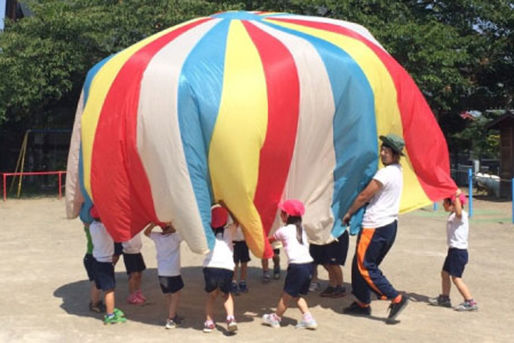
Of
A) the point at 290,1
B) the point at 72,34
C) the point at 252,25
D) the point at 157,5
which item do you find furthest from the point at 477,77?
the point at 252,25

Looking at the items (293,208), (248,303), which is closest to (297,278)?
(293,208)

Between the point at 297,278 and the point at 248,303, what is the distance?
4.78 feet

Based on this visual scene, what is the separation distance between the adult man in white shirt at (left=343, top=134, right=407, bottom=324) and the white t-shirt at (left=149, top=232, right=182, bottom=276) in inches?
68.7

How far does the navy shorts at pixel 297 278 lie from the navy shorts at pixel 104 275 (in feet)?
5.97

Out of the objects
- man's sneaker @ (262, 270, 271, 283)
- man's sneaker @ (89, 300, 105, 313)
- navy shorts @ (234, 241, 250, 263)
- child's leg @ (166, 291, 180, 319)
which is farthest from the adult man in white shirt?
man's sneaker @ (89, 300, 105, 313)

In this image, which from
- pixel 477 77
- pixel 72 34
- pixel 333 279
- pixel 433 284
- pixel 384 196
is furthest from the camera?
pixel 477 77

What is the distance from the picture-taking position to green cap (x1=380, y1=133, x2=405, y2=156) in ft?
21.3

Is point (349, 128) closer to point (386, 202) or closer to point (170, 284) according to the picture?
point (386, 202)

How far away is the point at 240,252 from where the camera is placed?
Result: 812 centimetres

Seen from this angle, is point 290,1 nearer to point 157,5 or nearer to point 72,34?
point 157,5

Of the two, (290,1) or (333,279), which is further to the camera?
(290,1)

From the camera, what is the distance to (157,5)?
20172 millimetres

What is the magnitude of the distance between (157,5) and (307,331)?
620 inches

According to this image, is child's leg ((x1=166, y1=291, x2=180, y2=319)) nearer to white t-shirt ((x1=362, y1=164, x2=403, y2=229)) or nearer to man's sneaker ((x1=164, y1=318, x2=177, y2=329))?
man's sneaker ((x1=164, y1=318, x2=177, y2=329))
